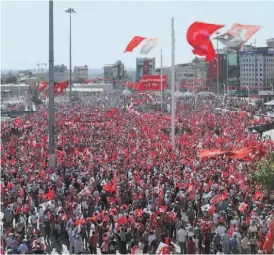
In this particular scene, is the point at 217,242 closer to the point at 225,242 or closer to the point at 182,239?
the point at 225,242

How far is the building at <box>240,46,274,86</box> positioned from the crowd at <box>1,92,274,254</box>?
132563mm

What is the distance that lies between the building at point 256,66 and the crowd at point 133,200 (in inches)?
5219

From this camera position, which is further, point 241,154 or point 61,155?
point 61,155

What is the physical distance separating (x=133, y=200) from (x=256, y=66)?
146645 mm

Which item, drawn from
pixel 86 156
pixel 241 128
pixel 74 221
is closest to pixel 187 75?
pixel 241 128

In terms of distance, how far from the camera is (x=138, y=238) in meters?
13.4

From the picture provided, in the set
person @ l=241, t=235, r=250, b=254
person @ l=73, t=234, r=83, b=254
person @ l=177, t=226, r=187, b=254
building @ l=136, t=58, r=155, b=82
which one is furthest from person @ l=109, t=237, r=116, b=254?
building @ l=136, t=58, r=155, b=82

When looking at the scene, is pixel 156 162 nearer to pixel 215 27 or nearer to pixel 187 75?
pixel 215 27

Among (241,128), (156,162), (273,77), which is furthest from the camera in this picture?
(273,77)

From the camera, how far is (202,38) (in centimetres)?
2550

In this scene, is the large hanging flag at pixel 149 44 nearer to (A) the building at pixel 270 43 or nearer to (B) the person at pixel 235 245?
(B) the person at pixel 235 245

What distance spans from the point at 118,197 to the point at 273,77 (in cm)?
15082

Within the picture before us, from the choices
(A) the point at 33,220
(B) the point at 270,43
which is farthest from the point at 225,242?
(B) the point at 270,43

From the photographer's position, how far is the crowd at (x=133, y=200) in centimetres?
1311
